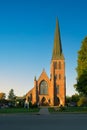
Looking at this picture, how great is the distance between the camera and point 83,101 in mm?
74875

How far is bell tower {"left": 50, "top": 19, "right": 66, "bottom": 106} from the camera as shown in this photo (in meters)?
117

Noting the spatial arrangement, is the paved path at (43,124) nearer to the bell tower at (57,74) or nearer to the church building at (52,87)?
the bell tower at (57,74)

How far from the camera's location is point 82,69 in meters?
50.3

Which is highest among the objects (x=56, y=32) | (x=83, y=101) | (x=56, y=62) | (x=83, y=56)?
(x=56, y=32)

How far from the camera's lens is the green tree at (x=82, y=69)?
49.8m

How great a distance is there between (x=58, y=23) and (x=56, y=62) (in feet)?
49.6

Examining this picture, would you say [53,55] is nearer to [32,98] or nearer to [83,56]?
[32,98]

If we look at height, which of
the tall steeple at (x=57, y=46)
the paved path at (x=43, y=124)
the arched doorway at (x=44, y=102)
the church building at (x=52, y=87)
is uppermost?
the tall steeple at (x=57, y=46)

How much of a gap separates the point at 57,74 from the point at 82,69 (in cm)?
7050

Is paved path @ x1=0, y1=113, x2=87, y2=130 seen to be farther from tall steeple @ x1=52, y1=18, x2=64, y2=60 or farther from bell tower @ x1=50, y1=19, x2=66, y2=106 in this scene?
tall steeple @ x1=52, y1=18, x2=64, y2=60

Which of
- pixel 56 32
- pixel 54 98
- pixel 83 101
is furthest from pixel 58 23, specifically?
pixel 83 101

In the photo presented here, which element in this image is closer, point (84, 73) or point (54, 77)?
point (84, 73)

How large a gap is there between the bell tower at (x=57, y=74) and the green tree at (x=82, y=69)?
63828 mm

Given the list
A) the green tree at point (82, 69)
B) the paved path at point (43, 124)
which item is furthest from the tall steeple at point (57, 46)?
the paved path at point (43, 124)
